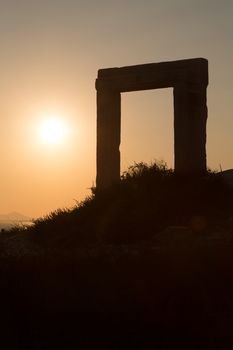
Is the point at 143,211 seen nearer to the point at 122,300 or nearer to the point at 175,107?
the point at 175,107

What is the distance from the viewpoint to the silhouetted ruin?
78.5 feet

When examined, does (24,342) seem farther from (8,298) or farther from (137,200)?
(137,200)

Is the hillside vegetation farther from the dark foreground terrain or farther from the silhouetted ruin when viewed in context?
the dark foreground terrain

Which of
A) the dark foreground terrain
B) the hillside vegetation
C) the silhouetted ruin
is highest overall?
the silhouetted ruin

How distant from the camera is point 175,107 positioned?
79.2 feet

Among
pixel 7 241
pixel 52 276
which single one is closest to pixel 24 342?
pixel 52 276

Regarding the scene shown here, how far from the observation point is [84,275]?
11375 millimetres

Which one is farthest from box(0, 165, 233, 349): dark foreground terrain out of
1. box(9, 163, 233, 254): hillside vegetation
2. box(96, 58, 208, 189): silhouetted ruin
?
box(96, 58, 208, 189): silhouetted ruin

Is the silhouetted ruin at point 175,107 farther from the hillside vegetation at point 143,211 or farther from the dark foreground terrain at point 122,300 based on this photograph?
the dark foreground terrain at point 122,300

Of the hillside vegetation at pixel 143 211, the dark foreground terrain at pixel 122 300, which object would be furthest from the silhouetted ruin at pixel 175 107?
the dark foreground terrain at pixel 122 300

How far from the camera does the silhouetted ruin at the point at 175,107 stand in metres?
23.9

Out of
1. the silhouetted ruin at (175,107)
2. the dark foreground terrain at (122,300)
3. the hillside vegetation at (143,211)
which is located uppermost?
the silhouetted ruin at (175,107)

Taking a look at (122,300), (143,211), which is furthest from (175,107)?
(122,300)

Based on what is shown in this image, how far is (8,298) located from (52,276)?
1171mm
